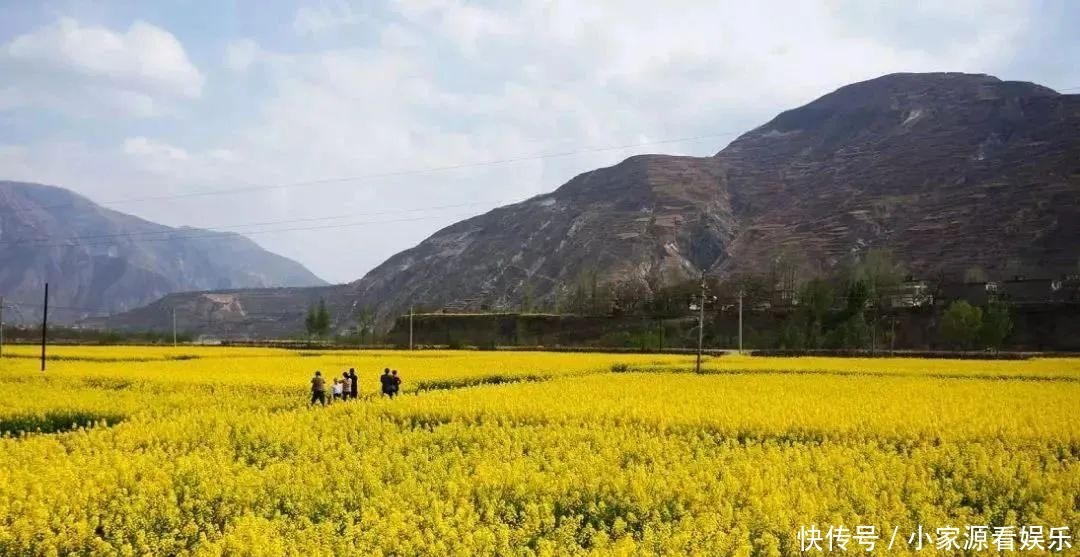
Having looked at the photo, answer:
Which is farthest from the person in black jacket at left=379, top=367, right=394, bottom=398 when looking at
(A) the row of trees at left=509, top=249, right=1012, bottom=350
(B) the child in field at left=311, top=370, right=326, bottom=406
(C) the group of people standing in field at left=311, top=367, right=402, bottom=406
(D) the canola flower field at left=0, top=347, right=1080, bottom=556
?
(A) the row of trees at left=509, top=249, right=1012, bottom=350

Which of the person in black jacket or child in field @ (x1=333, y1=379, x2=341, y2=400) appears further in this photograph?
the person in black jacket

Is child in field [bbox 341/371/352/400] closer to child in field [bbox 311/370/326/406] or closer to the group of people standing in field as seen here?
the group of people standing in field

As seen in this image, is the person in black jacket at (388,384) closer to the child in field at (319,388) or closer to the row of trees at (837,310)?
the child in field at (319,388)

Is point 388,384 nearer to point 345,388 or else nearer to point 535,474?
point 345,388

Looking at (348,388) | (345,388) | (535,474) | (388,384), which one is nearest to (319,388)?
(345,388)

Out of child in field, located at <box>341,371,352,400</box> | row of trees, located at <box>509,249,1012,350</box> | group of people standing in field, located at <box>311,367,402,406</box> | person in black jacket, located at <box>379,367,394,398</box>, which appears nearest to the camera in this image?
group of people standing in field, located at <box>311,367,402,406</box>

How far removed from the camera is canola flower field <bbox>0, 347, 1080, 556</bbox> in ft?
31.9

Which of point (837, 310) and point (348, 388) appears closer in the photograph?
point (348, 388)

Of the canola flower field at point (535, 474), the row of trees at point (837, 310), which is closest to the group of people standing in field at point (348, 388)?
the canola flower field at point (535, 474)

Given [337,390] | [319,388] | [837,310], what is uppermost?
[837,310]

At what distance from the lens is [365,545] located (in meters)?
9.09

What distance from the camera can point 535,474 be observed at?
12523 mm

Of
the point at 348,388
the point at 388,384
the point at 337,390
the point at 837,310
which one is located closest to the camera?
the point at 337,390

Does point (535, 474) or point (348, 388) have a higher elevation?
point (535, 474)
